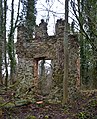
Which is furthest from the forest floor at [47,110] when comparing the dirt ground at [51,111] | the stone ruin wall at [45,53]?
the stone ruin wall at [45,53]

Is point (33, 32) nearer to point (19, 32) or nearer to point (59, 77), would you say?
point (19, 32)

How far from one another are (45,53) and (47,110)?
4140 millimetres

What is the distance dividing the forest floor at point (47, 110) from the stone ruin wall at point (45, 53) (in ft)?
7.22

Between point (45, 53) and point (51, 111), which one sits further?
point (45, 53)

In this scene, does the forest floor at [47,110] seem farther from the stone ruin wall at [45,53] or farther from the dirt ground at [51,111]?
the stone ruin wall at [45,53]

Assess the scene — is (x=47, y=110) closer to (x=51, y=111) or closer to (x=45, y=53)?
(x=51, y=111)

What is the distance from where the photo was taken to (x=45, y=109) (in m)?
7.28

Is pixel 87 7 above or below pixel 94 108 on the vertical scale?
above

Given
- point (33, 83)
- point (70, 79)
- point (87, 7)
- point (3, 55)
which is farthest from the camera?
point (3, 55)

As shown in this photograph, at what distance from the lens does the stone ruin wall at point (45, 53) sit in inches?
403

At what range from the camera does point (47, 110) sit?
23.6 ft

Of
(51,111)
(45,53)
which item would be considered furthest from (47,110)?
(45,53)

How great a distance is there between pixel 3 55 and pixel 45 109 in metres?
6.61

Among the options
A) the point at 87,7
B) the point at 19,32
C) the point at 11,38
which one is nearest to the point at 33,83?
the point at 19,32
